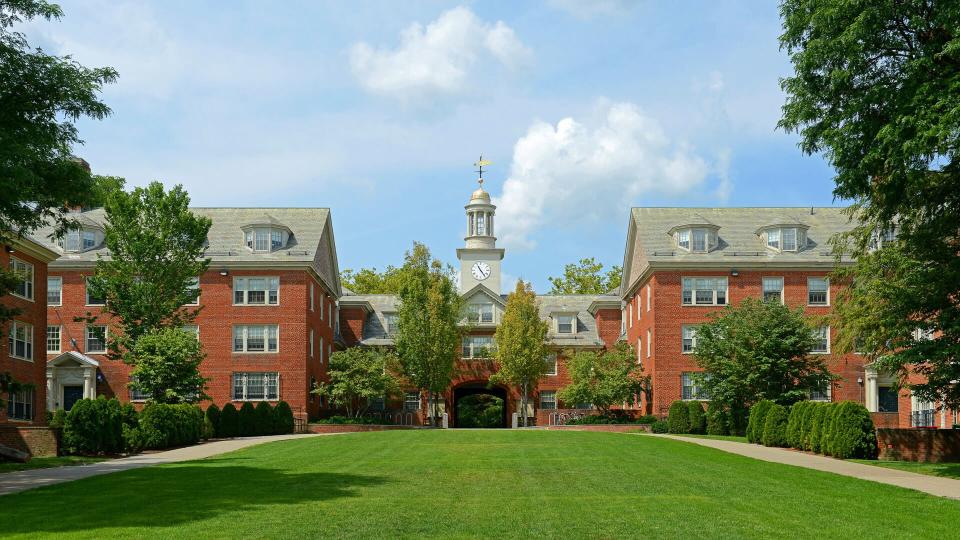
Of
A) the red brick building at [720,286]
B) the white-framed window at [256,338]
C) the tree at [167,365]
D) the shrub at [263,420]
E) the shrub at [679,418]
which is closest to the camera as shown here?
the tree at [167,365]

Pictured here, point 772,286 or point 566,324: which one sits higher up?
point 772,286

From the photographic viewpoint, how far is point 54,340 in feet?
179

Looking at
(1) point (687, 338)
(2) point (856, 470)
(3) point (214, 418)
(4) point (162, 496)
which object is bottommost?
(3) point (214, 418)

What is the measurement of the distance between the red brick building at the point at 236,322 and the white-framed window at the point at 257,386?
→ 0.05 m

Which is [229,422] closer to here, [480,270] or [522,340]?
[522,340]

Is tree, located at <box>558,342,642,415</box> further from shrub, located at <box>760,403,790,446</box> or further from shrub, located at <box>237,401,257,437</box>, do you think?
shrub, located at <box>760,403,790,446</box>

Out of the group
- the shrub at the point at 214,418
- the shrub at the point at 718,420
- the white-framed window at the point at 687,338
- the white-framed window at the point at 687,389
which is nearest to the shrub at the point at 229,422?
the shrub at the point at 214,418

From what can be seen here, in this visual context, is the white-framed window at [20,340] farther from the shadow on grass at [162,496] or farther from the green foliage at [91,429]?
the shadow on grass at [162,496]

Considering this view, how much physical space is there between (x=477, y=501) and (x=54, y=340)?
44.1 m

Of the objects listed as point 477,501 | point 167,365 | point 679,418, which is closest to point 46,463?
point 167,365

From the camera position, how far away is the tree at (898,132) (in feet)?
68.1

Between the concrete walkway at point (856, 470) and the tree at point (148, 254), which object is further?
the tree at point (148, 254)

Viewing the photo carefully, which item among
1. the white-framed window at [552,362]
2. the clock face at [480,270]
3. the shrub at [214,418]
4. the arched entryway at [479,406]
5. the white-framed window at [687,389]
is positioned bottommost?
the arched entryway at [479,406]

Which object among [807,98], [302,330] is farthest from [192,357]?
[807,98]
